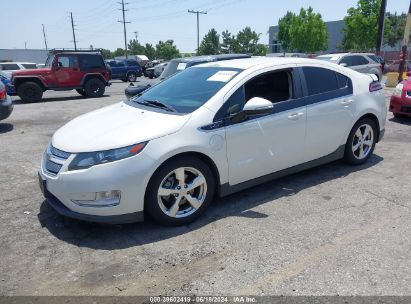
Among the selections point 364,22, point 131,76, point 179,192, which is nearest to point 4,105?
point 179,192

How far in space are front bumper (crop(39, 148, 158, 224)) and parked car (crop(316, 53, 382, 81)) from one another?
13215mm

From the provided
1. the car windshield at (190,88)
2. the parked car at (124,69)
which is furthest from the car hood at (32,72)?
the parked car at (124,69)

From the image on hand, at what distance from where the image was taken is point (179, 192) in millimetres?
3703

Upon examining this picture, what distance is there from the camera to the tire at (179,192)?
11.7ft

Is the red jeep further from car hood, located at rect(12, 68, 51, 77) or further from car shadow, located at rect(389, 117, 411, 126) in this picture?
car shadow, located at rect(389, 117, 411, 126)

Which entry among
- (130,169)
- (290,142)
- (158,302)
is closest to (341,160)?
(290,142)

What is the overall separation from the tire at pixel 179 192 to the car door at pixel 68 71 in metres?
13.3

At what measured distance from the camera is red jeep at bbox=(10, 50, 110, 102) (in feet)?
48.4

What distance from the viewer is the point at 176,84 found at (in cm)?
465

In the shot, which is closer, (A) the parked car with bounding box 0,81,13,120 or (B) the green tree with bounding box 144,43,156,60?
(A) the parked car with bounding box 0,81,13,120

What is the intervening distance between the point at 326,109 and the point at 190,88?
174 centimetres

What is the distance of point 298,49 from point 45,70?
52829 mm

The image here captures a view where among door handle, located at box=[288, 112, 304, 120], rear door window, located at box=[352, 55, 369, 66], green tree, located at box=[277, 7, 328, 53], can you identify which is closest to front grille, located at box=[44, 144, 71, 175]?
door handle, located at box=[288, 112, 304, 120]

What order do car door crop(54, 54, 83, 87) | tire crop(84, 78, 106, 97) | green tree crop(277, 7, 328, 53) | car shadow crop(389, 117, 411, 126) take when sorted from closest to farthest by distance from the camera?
car shadow crop(389, 117, 411, 126) < car door crop(54, 54, 83, 87) < tire crop(84, 78, 106, 97) < green tree crop(277, 7, 328, 53)
